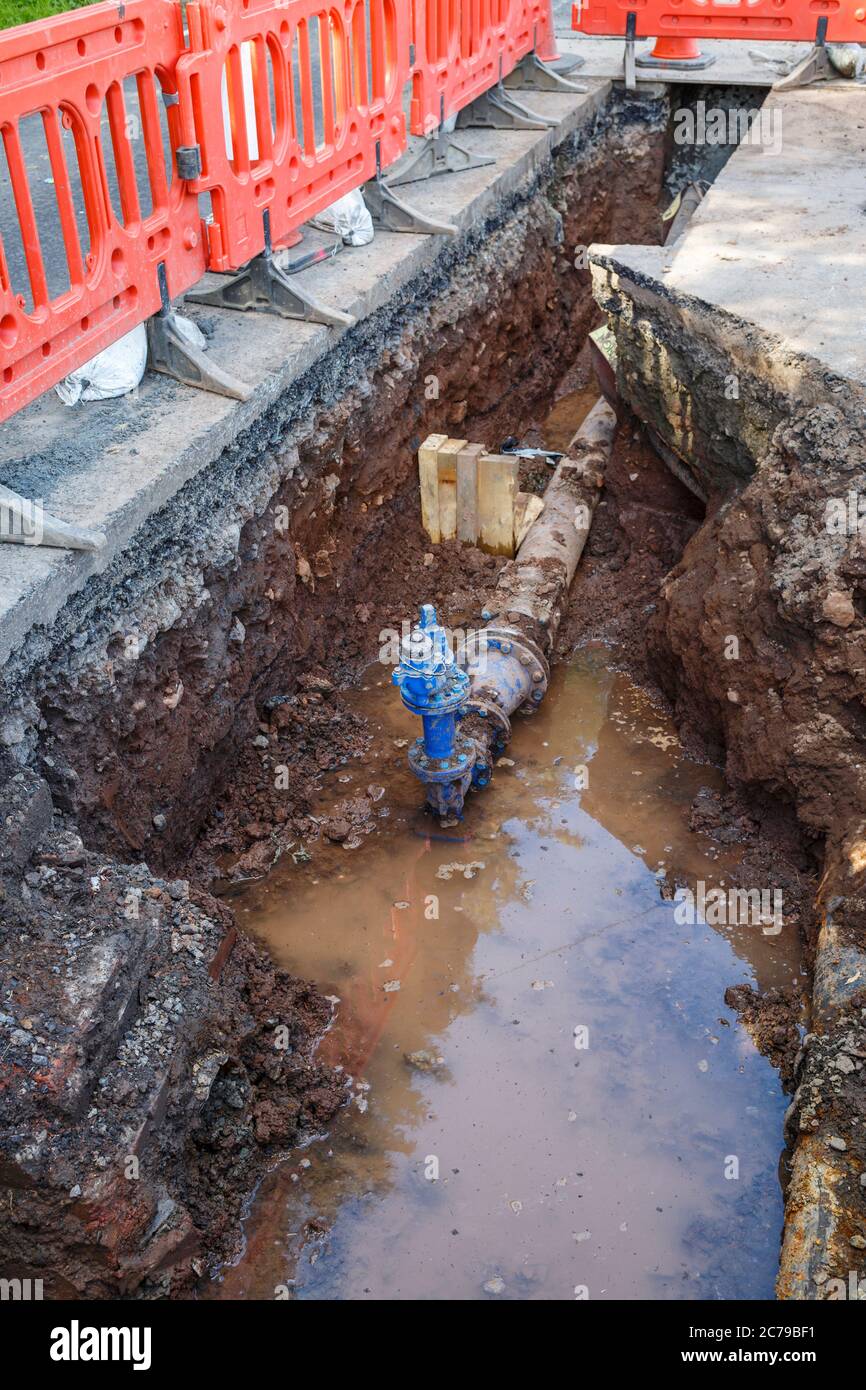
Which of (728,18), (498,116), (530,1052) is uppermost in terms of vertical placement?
(728,18)

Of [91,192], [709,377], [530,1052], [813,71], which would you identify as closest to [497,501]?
[709,377]

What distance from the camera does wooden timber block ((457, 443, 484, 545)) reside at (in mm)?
6406

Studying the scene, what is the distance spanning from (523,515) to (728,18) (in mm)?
4558

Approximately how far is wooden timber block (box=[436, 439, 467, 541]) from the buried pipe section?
43cm

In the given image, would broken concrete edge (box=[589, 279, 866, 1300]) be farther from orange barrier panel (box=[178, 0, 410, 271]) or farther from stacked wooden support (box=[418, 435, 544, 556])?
orange barrier panel (box=[178, 0, 410, 271])

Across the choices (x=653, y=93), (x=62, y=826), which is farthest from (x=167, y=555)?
(x=653, y=93)

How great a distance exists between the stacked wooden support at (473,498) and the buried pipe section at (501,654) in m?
0.13

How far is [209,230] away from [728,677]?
9.27 feet

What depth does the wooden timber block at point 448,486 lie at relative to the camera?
6.44 metres

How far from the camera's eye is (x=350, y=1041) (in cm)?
432

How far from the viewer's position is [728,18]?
8664mm

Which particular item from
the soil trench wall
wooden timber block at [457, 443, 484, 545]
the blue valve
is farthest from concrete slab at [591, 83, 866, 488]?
the blue valve

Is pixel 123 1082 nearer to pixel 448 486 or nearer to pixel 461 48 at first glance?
pixel 448 486

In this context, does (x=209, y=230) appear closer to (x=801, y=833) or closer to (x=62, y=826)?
(x=62, y=826)
